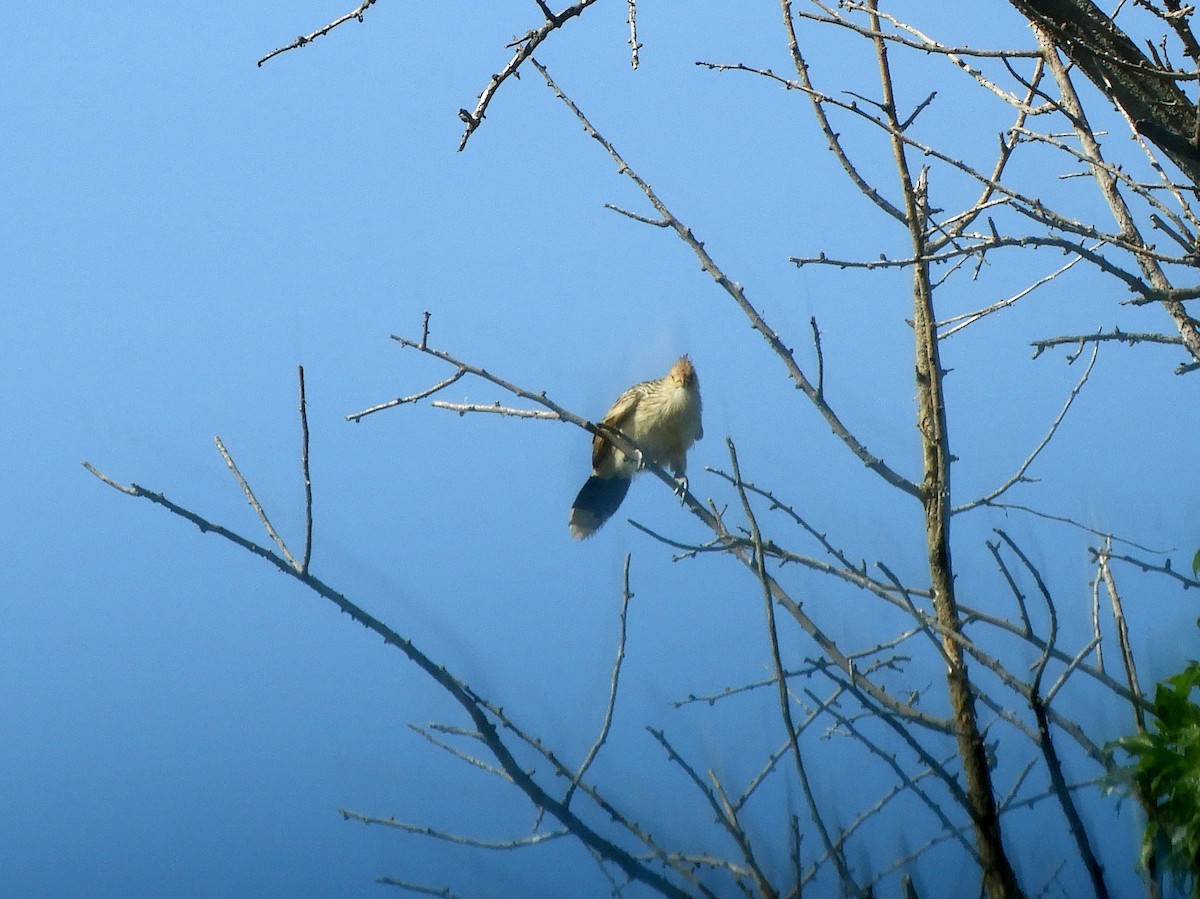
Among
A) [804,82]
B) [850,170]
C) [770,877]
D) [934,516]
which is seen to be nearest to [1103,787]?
[770,877]

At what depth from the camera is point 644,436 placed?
4.75 metres

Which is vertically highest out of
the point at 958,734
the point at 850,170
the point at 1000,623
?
the point at 850,170

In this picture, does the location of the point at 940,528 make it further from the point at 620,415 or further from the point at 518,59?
the point at 620,415

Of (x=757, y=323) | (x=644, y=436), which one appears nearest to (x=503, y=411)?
(x=757, y=323)

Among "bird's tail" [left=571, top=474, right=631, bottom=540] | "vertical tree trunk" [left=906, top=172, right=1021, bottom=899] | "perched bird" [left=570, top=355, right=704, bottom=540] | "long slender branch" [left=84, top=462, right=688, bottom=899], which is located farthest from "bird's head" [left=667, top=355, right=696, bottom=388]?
"long slender branch" [left=84, top=462, right=688, bottom=899]

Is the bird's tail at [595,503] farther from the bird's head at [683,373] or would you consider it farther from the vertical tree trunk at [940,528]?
the vertical tree trunk at [940,528]

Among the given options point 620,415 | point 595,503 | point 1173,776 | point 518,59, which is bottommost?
point 1173,776

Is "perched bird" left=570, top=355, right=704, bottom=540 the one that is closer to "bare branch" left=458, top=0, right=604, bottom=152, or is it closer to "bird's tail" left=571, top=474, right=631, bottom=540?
"bird's tail" left=571, top=474, right=631, bottom=540

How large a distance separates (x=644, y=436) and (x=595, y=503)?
13.0 inches

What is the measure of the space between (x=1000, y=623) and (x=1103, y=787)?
37 centimetres

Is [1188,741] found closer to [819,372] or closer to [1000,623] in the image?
[1000,623]

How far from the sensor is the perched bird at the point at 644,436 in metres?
4.73

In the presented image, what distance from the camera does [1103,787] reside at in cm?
179

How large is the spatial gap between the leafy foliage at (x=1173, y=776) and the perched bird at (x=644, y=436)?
294 cm
